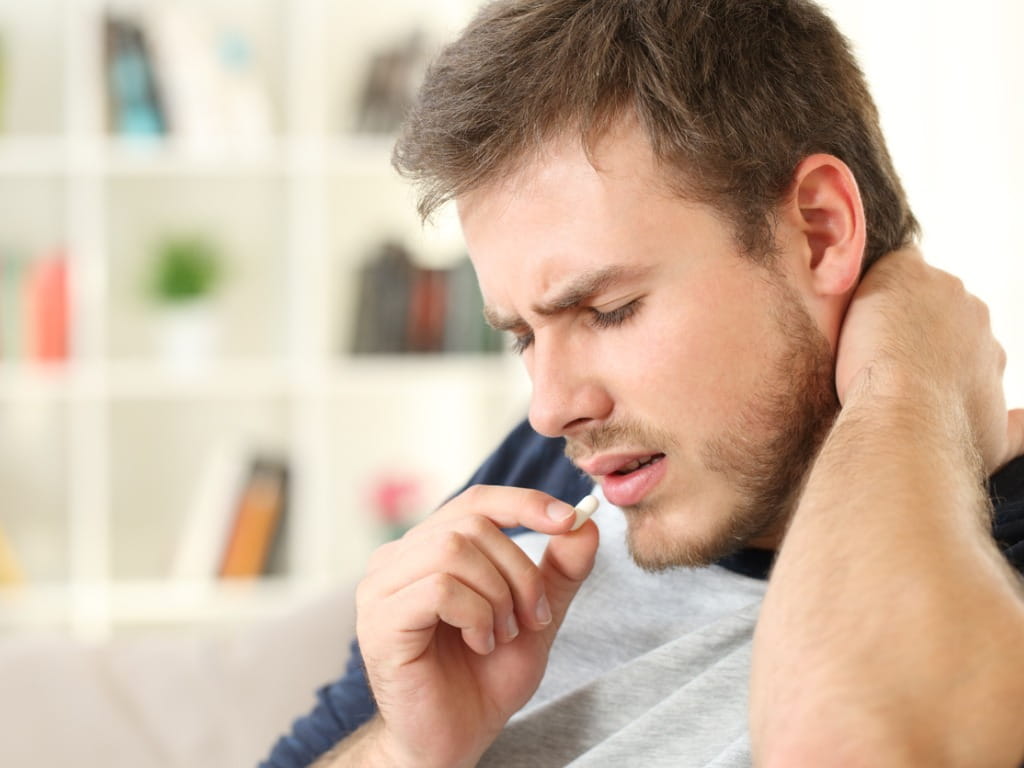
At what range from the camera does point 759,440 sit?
1154 mm

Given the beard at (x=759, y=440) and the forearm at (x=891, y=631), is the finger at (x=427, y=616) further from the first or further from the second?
the forearm at (x=891, y=631)

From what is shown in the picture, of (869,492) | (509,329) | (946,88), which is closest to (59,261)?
(946,88)

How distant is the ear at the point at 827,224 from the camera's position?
1.17 m

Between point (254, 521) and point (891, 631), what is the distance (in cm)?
269

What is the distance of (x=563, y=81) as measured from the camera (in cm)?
113

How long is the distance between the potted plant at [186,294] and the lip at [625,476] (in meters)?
2.29

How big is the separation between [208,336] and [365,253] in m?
0.46

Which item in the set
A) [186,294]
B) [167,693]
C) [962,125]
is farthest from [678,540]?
[186,294]

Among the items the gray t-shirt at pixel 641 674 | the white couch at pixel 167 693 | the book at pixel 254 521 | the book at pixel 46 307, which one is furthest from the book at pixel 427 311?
the gray t-shirt at pixel 641 674

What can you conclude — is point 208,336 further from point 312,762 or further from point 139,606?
point 312,762

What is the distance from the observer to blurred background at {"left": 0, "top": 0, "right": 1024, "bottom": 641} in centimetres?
322

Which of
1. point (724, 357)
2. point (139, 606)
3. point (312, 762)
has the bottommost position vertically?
point (139, 606)

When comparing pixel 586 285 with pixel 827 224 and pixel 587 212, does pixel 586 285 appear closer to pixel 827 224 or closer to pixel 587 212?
pixel 587 212

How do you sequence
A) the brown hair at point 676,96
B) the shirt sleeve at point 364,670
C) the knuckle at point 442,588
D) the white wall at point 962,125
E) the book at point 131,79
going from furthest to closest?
1. the book at point 131,79
2. the white wall at point 962,125
3. the shirt sleeve at point 364,670
4. the brown hair at point 676,96
5. the knuckle at point 442,588
